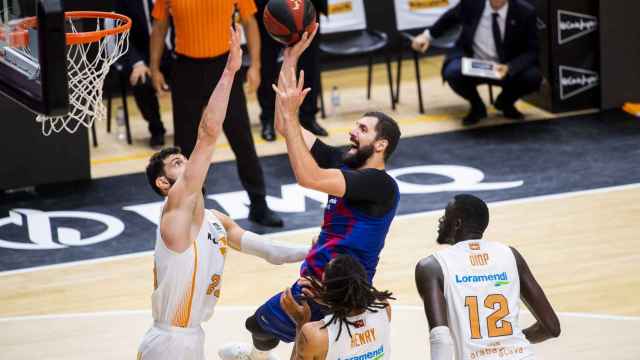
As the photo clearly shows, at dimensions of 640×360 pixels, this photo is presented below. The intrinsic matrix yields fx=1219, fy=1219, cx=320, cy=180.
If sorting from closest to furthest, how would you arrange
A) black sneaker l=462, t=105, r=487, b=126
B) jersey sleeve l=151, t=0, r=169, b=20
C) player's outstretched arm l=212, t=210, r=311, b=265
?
player's outstretched arm l=212, t=210, r=311, b=265 → jersey sleeve l=151, t=0, r=169, b=20 → black sneaker l=462, t=105, r=487, b=126

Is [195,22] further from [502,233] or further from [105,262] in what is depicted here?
[502,233]

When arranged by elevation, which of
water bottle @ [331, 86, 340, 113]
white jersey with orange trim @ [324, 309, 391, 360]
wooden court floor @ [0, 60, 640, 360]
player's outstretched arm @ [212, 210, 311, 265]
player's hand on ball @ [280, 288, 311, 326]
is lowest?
wooden court floor @ [0, 60, 640, 360]

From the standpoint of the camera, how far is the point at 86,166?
1101 centimetres

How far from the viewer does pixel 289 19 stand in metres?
6.66

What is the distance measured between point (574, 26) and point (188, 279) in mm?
7407

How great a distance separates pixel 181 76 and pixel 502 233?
9.02 ft

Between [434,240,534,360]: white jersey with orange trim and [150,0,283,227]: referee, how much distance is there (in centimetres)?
408

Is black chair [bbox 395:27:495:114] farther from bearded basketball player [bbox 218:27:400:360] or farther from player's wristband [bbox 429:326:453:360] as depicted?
player's wristband [bbox 429:326:453:360]

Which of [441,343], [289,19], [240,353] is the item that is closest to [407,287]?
[240,353]

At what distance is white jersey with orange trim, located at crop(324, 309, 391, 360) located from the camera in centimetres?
543

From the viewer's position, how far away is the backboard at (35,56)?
18.0 ft

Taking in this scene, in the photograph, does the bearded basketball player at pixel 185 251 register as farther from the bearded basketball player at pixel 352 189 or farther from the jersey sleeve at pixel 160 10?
the jersey sleeve at pixel 160 10

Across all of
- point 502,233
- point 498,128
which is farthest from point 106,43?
point 498,128

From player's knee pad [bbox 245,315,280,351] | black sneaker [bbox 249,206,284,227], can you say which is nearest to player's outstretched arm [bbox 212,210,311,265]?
player's knee pad [bbox 245,315,280,351]
